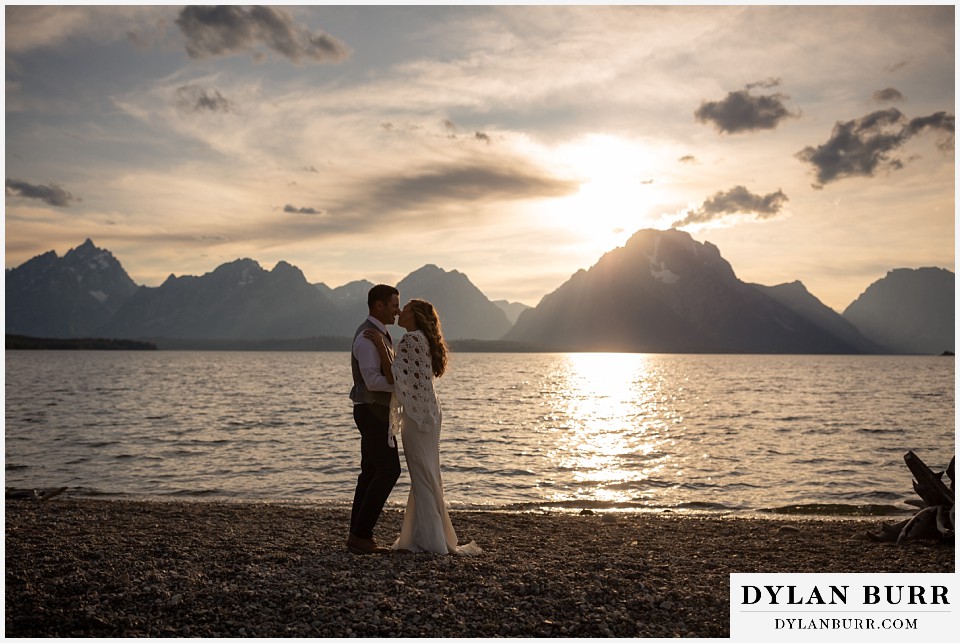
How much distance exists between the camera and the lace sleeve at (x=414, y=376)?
984 centimetres

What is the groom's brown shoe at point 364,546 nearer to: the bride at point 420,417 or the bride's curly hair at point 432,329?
the bride at point 420,417

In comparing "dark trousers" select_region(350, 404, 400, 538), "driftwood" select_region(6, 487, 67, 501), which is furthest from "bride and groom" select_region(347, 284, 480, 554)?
"driftwood" select_region(6, 487, 67, 501)

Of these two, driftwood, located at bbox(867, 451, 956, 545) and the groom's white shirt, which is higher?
the groom's white shirt

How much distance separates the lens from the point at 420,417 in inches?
393

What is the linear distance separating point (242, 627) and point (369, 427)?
327 centimetres

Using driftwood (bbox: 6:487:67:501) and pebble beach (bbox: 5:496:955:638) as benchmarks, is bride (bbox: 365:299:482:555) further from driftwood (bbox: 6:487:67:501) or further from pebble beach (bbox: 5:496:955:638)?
driftwood (bbox: 6:487:67:501)

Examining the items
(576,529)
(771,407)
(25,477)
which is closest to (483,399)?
(771,407)

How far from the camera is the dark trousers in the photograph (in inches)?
388

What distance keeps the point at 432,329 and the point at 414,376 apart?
0.73 metres

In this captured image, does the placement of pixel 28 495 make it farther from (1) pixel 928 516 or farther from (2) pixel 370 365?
(1) pixel 928 516

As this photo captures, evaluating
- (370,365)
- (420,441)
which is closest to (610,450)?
(420,441)

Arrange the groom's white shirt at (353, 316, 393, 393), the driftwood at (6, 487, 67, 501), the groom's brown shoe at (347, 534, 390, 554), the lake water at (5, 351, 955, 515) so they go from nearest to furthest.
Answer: the groom's white shirt at (353, 316, 393, 393) < the groom's brown shoe at (347, 534, 390, 554) < the driftwood at (6, 487, 67, 501) < the lake water at (5, 351, 955, 515)

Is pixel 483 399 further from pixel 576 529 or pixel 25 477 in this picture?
pixel 576 529

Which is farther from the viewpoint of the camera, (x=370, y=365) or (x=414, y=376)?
(x=414, y=376)
